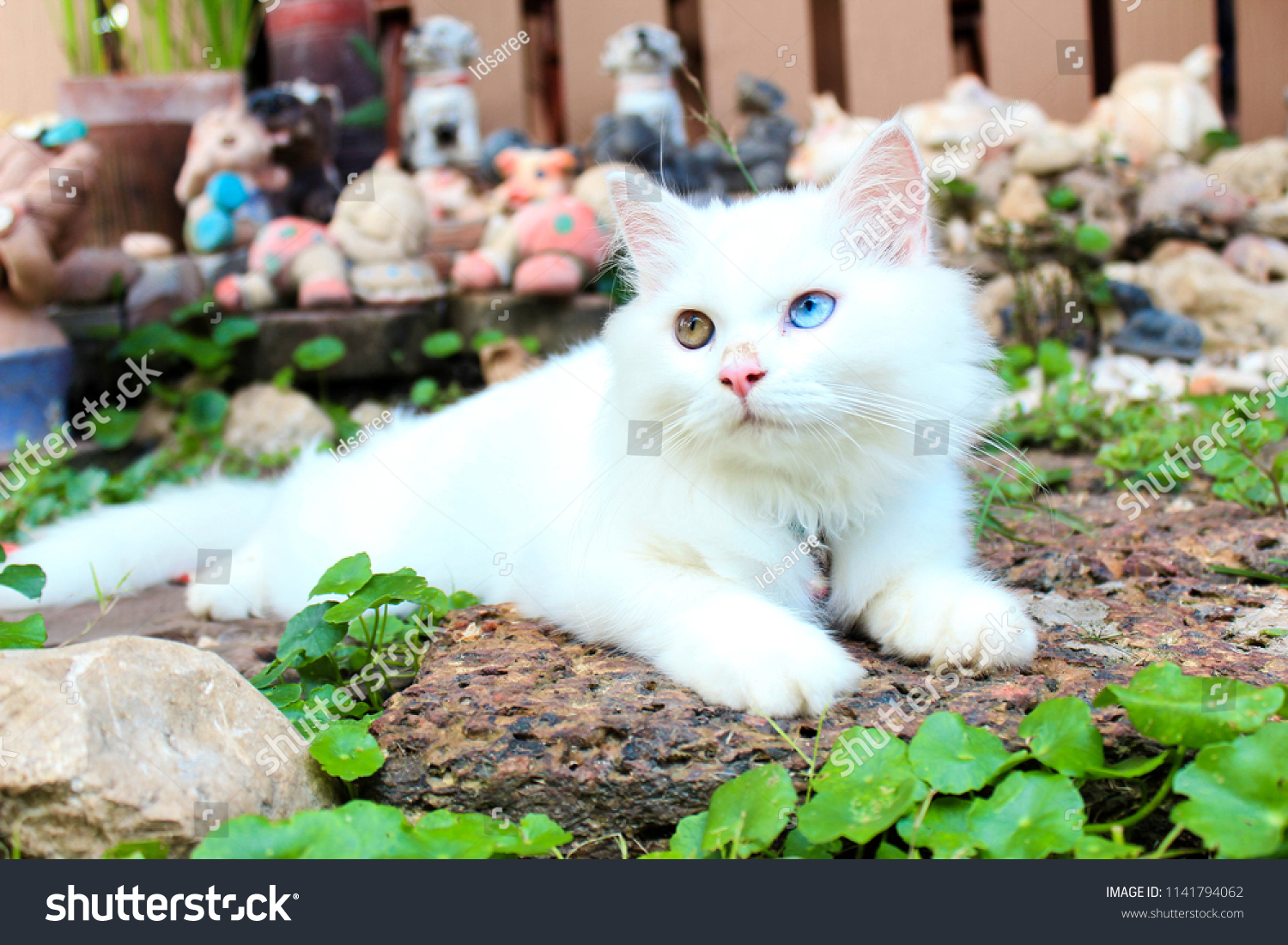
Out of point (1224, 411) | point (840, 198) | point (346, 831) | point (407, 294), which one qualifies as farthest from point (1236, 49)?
point (346, 831)

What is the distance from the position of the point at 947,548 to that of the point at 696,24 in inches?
219

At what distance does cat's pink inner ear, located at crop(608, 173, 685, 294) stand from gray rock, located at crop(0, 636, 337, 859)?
113cm

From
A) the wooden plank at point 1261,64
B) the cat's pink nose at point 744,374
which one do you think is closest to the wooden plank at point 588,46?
the wooden plank at point 1261,64

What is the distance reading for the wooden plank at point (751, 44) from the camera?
628 cm

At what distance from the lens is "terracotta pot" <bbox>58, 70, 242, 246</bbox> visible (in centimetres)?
509

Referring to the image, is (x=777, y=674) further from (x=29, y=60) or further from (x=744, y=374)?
(x=29, y=60)

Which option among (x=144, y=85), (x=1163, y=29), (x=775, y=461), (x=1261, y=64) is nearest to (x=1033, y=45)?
(x=1163, y=29)

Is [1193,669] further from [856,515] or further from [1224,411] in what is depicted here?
[1224,411]

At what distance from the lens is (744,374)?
1.67 meters

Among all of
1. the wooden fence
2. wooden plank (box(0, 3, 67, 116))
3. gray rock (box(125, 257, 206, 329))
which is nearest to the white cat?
gray rock (box(125, 257, 206, 329))

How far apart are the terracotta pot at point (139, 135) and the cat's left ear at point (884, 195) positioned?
455cm

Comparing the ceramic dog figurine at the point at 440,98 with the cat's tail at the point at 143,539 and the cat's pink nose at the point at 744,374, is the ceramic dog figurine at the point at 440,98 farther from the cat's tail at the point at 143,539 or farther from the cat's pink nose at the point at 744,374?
the cat's pink nose at the point at 744,374

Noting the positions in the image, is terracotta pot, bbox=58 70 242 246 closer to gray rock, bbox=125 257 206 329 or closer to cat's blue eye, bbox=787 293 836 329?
gray rock, bbox=125 257 206 329
